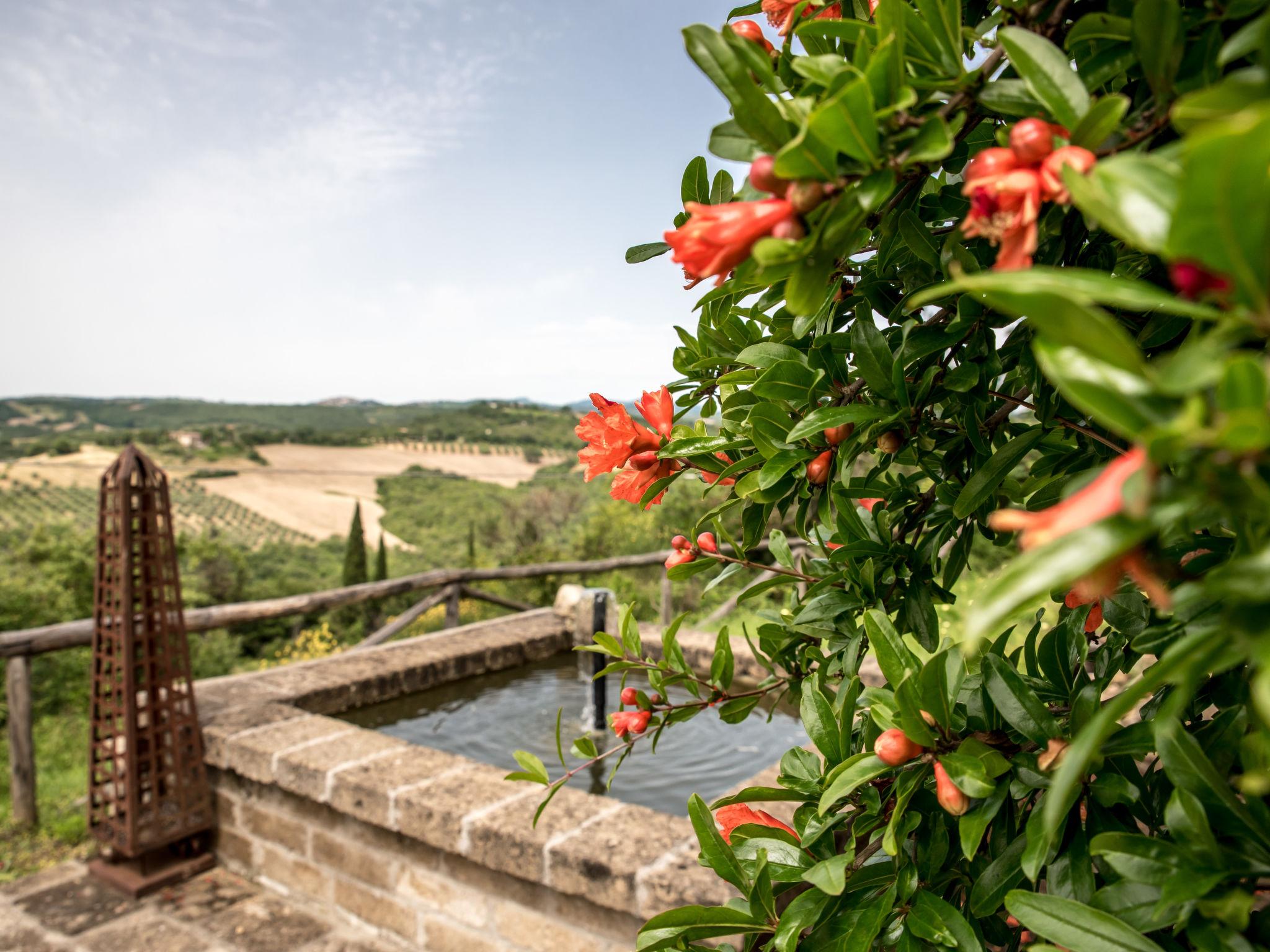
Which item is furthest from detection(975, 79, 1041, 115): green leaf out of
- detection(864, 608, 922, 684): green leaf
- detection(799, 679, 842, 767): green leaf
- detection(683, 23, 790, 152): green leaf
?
detection(799, 679, 842, 767): green leaf

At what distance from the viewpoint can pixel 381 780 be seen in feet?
7.55

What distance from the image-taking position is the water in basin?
3203 millimetres

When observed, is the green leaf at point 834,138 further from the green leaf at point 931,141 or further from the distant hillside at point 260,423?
the distant hillside at point 260,423

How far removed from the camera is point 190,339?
68.8 feet

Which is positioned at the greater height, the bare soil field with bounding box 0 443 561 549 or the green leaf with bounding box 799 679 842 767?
the green leaf with bounding box 799 679 842 767

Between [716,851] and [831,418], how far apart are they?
363 millimetres

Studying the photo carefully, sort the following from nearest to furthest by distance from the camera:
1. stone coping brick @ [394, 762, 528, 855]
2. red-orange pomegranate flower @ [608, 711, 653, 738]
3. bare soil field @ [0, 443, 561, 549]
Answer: red-orange pomegranate flower @ [608, 711, 653, 738]
stone coping brick @ [394, 762, 528, 855]
bare soil field @ [0, 443, 561, 549]

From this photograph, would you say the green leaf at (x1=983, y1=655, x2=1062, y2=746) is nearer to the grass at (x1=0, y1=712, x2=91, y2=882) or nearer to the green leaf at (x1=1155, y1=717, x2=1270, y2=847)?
the green leaf at (x1=1155, y1=717, x2=1270, y2=847)

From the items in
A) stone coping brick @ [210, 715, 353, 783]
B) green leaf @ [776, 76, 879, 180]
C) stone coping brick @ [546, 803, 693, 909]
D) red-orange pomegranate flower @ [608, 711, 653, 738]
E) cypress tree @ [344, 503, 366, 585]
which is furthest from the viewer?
cypress tree @ [344, 503, 366, 585]

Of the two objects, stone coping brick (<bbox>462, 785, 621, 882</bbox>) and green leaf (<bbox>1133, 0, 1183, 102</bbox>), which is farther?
stone coping brick (<bbox>462, 785, 621, 882</bbox>)

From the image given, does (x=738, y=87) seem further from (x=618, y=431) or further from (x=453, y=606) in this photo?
(x=453, y=606)

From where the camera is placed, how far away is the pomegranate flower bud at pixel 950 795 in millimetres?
485

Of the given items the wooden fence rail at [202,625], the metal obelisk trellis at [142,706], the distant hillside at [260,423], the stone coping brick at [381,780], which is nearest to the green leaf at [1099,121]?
the stone coping brick at [381,780]

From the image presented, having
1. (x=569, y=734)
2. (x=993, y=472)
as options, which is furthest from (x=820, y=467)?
(x=569, y=734)
